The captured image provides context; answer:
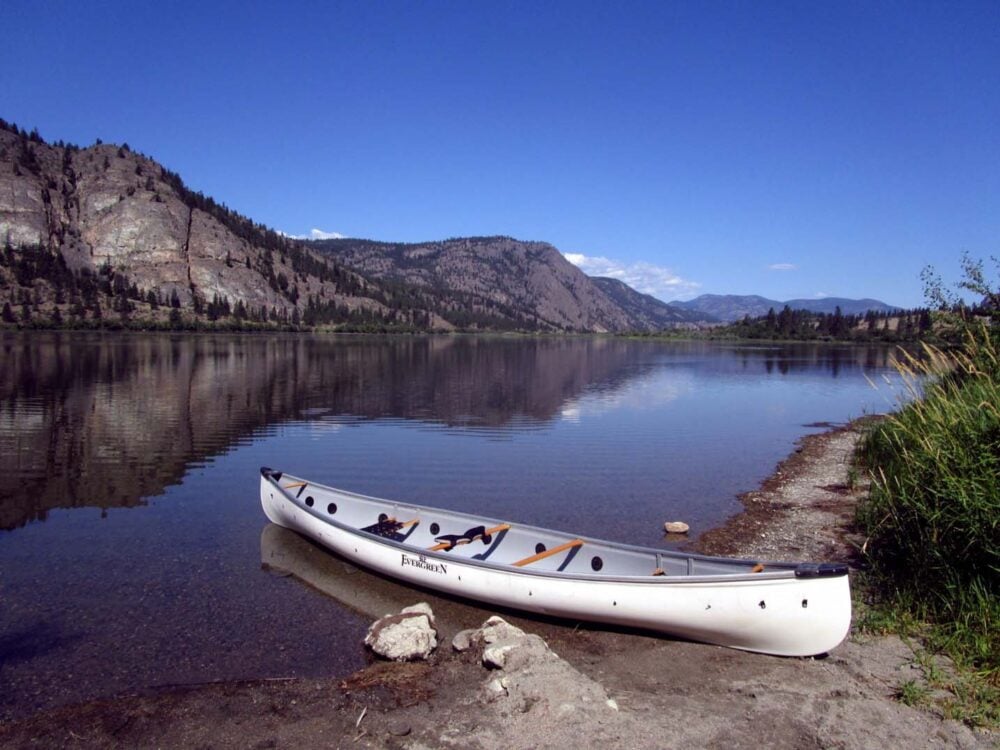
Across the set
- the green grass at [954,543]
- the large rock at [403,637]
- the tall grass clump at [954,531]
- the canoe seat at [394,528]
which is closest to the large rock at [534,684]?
the large rock at [403,637]

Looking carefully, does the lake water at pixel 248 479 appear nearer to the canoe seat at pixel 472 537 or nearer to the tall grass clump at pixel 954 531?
the canoe seat at pixel 472 537

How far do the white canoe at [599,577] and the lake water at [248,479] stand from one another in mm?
1432

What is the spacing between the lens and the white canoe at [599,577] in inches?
344

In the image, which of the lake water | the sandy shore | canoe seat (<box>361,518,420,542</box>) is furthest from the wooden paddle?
canoe seat (<box>361,518,420,542</box>)

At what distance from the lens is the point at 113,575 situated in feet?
43.2

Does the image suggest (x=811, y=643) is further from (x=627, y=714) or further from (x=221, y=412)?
(x=221, y=412)

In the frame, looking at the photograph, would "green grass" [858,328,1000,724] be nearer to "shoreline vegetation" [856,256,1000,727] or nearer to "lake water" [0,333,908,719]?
"shoreline vegetation" [856,256,1000,727]

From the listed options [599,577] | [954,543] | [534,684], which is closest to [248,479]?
[599,577]

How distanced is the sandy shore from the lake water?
3.11 ft

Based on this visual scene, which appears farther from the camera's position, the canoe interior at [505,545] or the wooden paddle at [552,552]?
the wooden paddle at [552,552]

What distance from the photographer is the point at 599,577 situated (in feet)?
33.4

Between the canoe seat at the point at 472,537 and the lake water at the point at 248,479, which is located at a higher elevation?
the canoe seat at the point at 472,537

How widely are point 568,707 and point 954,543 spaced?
20.3 feet

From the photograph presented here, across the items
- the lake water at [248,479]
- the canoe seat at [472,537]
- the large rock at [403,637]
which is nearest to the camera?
the large rock at [403,637]
